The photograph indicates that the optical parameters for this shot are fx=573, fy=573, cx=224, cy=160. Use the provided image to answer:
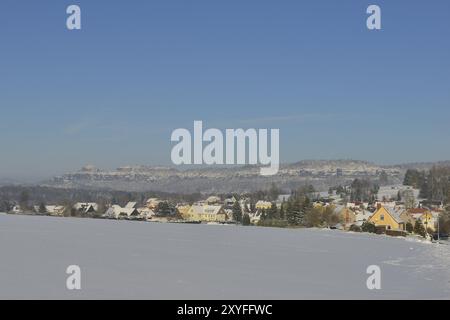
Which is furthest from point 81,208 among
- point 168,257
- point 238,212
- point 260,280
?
point 260,280

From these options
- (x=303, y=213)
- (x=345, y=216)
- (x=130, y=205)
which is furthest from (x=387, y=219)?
(x=130, y=205)

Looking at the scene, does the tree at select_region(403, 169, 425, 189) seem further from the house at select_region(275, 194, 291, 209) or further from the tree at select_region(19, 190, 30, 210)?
the tree at select_region(19, 190, 30, 210)

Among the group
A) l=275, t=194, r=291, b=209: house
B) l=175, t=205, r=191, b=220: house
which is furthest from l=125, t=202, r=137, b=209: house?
l=275, t=194, r=291, b=209: house

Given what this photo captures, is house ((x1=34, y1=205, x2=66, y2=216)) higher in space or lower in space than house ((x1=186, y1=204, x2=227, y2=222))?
lower

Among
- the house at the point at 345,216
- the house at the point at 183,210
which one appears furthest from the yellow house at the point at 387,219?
the house at the point at 183,210

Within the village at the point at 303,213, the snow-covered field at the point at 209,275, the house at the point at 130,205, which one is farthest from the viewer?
the house at the point at 130,205

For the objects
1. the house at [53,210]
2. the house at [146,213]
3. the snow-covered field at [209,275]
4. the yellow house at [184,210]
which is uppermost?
the snow-covered field at [209,275]

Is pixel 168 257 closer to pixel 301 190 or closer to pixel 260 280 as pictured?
pixel 260 280

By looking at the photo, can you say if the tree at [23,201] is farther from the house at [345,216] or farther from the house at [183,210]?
the house at [345,216]
